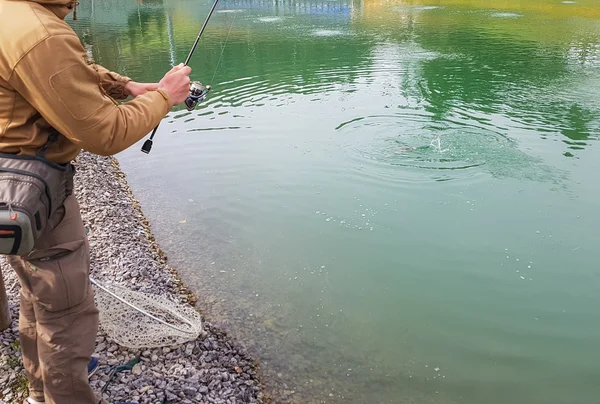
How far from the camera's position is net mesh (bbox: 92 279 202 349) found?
163 inches

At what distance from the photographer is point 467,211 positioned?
7246 millimetres

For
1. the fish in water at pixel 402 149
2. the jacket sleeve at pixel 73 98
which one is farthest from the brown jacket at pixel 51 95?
the fish in water at pixel 402 149

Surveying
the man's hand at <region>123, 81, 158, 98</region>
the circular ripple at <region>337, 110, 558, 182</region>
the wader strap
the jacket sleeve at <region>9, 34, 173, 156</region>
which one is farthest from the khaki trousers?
the circular ripple at <region>337, 110, 558, 182</region>

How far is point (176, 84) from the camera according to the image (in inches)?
112

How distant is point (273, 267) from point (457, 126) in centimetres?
610

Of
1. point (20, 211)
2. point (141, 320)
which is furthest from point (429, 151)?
point (20, 211)

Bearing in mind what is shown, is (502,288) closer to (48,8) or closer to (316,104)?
(48,8)

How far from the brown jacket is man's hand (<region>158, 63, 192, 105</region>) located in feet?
0.90

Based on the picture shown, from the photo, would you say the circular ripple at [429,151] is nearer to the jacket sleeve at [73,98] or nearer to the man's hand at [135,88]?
the man's hand at [135,88]

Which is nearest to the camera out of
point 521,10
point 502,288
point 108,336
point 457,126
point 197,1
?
point 108,336

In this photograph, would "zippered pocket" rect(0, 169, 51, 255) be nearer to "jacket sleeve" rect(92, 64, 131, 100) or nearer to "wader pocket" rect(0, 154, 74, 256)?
"wader pocket" rect(0, 154, 74, 256)

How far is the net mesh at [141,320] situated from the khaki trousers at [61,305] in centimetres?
121

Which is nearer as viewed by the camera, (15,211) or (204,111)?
(15,211)

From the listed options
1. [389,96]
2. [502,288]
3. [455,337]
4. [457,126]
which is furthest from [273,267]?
[389,96]
